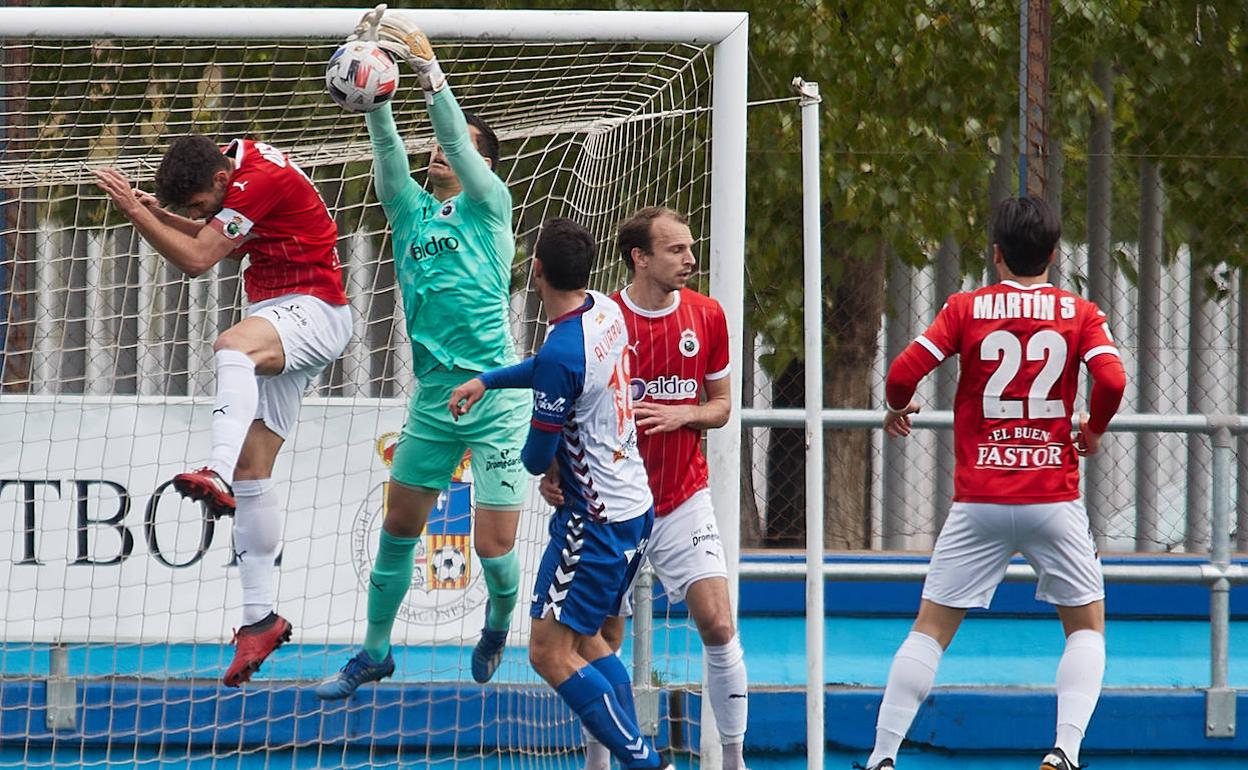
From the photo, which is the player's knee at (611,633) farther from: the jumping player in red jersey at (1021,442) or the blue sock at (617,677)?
the jumping player in red jersey at (1021,442)

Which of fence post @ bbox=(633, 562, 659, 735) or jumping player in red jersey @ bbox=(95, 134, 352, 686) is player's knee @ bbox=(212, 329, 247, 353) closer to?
jumping player in red jersey @ bbox=(95, 134, 352, 686)

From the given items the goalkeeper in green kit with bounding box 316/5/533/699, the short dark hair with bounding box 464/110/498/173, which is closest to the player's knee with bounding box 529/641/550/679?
the goalkeeper in green kit with bounding box 316/5/533/699

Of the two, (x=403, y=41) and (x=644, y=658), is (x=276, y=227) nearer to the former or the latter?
(x=403, y=41)

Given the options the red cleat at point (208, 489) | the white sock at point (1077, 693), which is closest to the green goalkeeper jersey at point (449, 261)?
the red cleat at point (208, 489)

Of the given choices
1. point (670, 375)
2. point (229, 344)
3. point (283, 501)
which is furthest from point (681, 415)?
point (283, 501)

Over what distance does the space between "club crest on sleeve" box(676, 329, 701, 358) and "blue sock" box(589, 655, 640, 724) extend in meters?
0.98

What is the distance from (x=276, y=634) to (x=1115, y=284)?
4718 mm

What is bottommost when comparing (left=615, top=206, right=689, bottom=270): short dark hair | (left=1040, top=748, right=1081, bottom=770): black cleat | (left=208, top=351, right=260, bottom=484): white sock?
(left=1040, top=748, right=1081, bottom=770): black cleat

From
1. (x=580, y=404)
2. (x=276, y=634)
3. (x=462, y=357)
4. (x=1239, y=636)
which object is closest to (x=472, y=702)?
(x=276, y=634)

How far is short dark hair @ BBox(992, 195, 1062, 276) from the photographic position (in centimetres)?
484

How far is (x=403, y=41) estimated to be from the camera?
4.63 m

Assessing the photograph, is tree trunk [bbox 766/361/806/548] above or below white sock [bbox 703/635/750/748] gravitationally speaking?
above

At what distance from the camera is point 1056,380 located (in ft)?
16.0

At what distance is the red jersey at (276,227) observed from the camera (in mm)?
4867
